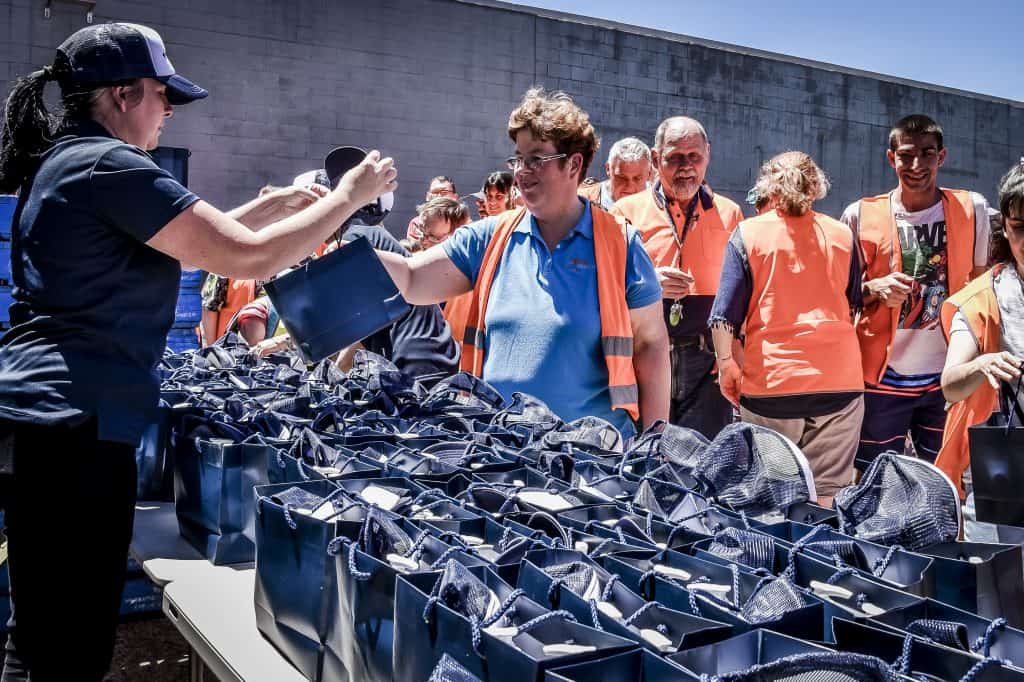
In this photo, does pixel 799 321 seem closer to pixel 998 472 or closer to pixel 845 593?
pixel 998 472

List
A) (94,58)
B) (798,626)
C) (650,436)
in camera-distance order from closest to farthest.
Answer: (798,626) < (94,58) < (650,436)

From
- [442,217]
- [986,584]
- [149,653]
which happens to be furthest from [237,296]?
[986,584]

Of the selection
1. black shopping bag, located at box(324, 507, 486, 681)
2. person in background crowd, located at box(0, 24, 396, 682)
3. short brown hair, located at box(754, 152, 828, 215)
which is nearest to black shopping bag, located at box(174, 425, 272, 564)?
person in background crowd, located at box(0, 24, 396, 682)

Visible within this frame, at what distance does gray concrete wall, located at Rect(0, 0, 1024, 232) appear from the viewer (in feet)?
29.7

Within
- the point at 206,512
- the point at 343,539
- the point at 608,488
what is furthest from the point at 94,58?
the point at 608,488

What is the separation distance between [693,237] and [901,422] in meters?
1.18

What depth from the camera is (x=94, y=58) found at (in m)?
1.77

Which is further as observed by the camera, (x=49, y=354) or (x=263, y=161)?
(x=263, y=161)

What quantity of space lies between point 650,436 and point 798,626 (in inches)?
35.2

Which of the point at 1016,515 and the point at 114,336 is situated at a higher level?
the point at 114,336

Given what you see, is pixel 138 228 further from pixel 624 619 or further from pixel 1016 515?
pixel 1016 515

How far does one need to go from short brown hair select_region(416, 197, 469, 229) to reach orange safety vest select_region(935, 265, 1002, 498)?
2947mm

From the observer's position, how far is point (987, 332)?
2.38 meters

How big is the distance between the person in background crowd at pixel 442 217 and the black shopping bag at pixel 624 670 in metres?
4.16
